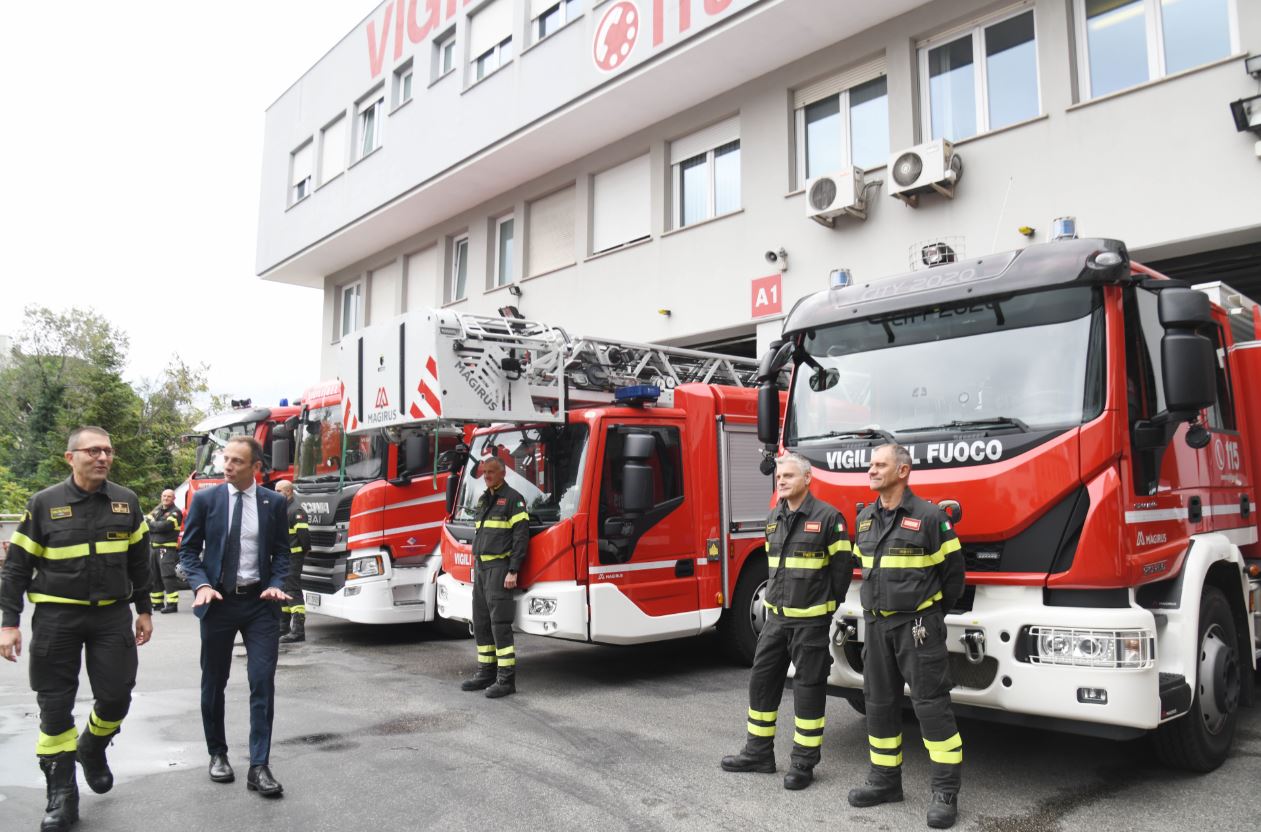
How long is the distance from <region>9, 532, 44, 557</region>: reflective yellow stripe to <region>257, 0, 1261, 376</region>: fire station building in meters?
4.68

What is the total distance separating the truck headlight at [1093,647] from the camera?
12.7 ft

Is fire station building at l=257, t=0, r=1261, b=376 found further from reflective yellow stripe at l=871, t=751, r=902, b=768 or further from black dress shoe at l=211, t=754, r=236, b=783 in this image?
black dress shoe at l=211, t=754, r=236, b=783

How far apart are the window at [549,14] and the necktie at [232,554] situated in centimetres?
1202

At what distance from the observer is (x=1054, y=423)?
427 cm

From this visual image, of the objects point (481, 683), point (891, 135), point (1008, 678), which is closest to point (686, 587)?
point (481, 683)

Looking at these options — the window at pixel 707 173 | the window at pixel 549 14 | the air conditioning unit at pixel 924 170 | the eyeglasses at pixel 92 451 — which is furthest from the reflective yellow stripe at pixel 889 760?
the window at pixel 549 14

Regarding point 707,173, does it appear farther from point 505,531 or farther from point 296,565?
point 505,531

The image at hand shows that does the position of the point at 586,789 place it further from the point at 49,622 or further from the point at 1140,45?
the point at 1140,45

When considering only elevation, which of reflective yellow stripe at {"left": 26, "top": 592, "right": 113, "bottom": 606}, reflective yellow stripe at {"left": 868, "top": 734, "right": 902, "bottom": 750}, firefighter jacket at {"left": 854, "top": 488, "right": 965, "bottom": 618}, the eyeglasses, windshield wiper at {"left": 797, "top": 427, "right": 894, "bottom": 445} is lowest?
reflective yellow stripe at {"left": 868, "top": 734, "right": 902, "bottom": 750}

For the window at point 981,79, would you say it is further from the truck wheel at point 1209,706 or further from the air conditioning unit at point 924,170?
the truck wheel at point 1209,706

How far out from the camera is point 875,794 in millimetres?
4180

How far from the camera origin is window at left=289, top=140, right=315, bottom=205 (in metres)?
21.7

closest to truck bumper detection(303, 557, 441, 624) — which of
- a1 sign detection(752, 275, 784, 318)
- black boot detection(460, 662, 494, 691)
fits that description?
black boot detection(460, 662, 494, 691)

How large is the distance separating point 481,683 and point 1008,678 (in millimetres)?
4238
